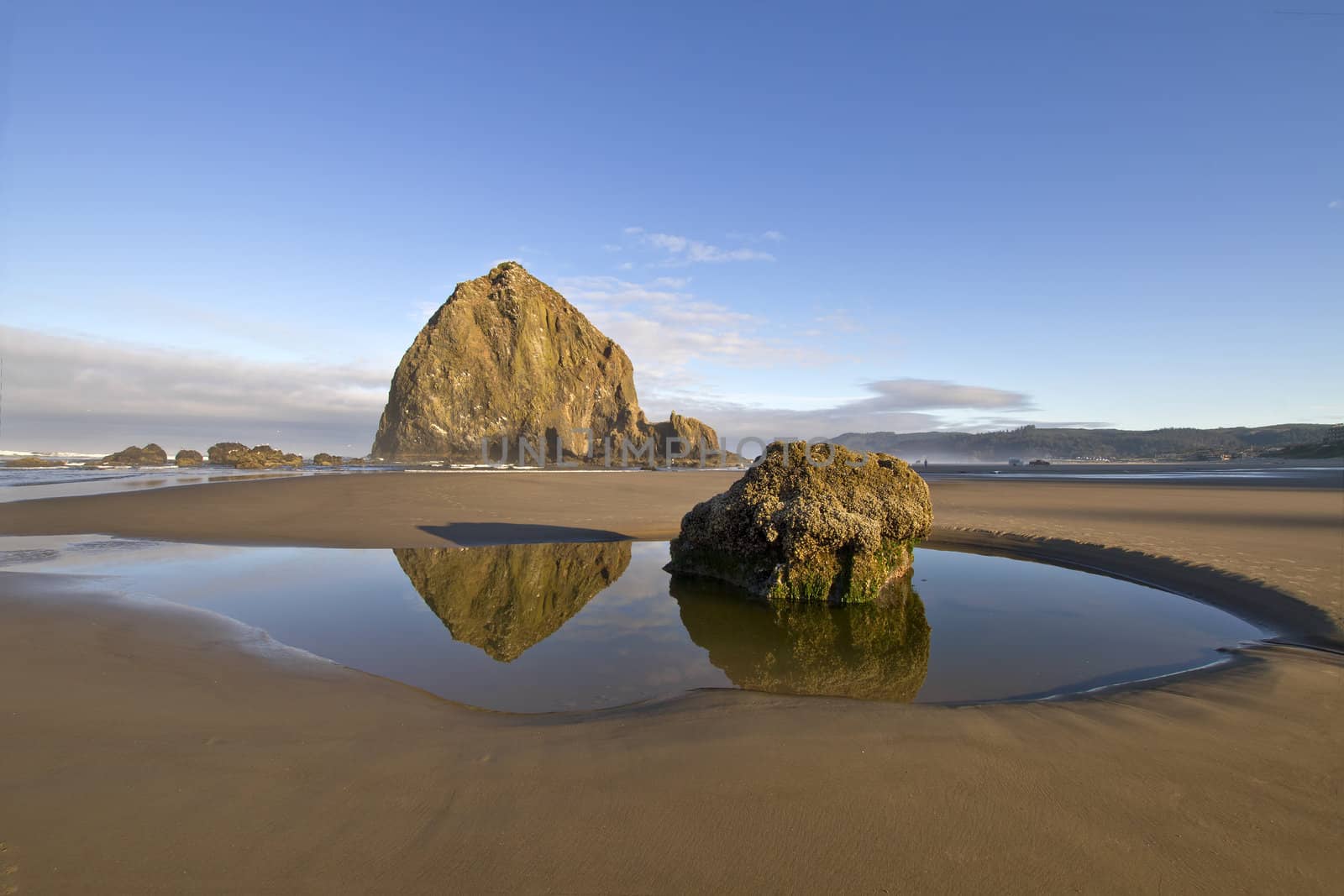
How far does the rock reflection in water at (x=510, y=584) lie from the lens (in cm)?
630

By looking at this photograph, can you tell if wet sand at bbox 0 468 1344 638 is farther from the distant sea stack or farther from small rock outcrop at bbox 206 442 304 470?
the distant sea stack

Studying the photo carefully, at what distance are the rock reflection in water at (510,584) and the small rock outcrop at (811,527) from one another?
5.80ft

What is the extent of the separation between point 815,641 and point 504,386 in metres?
82.6

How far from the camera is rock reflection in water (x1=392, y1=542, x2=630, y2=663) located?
20.7 ft

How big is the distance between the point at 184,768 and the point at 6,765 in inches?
36.7

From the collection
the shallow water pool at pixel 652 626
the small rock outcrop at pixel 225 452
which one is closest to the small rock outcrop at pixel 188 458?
the small rock outcrop at pixel 225 452

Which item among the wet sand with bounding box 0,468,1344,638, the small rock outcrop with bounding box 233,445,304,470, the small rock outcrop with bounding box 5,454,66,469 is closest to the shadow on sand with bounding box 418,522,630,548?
the wet sand with bounding box 0,468,1344,638

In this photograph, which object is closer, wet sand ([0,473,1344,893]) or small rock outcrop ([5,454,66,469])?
wet sand ([0,473,1344,893])

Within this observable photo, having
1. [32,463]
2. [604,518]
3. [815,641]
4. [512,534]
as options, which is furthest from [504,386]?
[815,641]

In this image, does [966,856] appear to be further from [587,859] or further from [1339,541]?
[1339,541]

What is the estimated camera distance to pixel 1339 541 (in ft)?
33.2

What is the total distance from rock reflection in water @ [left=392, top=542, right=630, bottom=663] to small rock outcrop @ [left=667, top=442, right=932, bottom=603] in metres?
1.77

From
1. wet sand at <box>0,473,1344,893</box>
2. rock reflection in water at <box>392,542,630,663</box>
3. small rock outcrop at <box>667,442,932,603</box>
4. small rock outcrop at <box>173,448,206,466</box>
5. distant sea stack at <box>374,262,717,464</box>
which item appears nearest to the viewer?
wet sand at <box>0,473,1344,893</box>

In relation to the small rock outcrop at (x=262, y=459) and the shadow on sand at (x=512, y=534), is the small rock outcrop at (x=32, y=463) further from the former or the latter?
the shadow on sand at (x=512, y=534)
